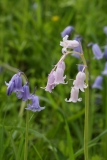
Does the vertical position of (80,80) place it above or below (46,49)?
below

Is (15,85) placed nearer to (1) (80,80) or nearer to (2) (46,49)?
(1) (80,80)

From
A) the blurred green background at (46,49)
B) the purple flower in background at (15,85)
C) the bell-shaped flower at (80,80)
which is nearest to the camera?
the bell-shaped flower at (80,80)

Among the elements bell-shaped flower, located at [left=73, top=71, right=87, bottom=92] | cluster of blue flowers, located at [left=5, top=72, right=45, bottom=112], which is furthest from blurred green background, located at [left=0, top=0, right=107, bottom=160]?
bell-shaped flower, located at [left=73, top=71, right=87, bottom=92]

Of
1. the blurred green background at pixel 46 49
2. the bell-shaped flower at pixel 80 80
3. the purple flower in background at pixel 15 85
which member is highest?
the blurred green background at pixel 46 49

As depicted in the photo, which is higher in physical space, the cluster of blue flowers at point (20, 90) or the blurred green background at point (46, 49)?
the blurred green background at point (46, 49)

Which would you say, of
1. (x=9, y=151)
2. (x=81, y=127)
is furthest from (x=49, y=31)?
(x=9, y=151)

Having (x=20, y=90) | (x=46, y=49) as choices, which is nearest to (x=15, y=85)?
(x=20, y=90)

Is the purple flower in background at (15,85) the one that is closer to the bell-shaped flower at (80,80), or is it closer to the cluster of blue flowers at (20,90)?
the cluster of blue flowers at (20,90)

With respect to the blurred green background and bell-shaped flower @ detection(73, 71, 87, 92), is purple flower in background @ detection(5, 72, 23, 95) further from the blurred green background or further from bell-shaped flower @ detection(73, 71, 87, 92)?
the blurred green background

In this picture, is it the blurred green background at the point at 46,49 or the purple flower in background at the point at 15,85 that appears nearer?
the purple flower in background at the point at 15,85

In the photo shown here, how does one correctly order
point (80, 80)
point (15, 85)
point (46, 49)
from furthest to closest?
point (46, 49), point (15, 85), point (80, 80)

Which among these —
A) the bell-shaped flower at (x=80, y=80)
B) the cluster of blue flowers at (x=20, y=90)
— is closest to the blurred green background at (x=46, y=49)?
the cluster of blue flowers at (x=20, y=90)
